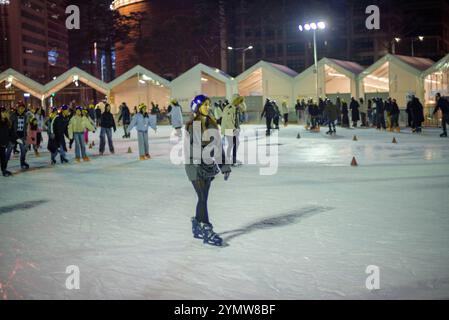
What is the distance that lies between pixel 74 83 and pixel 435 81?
2457cm

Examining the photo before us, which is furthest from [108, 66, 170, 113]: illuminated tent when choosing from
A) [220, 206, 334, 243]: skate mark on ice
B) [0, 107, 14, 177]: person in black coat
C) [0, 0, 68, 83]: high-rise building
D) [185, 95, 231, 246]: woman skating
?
[0, 0, 68, 83]: high-rise building

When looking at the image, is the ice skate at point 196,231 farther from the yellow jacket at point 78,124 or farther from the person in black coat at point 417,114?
the person in black coat at point 417,114

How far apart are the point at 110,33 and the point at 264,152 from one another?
54.3 metres

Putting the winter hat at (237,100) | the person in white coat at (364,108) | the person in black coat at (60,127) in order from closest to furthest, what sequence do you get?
the winter hat at (237,100) < the person in black coat at (60,127) < the person in white coat at (364,108)

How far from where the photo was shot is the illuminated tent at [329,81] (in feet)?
118

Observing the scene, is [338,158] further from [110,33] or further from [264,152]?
[110,33]

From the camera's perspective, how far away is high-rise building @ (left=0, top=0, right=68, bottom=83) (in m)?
114

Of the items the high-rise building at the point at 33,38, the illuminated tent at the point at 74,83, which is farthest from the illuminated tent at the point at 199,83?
the high-rise building at the point at 33,38

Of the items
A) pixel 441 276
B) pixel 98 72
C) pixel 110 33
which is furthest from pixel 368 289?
pixel 98 72

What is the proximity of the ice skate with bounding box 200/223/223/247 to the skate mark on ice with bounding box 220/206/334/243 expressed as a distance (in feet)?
0.63

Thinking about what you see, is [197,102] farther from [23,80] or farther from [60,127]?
[23,80]

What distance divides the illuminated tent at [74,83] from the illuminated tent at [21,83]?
0.50 metres

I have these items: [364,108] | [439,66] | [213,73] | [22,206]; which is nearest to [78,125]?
[22,206]

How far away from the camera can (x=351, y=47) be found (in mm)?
88125
